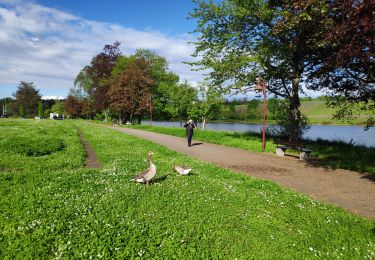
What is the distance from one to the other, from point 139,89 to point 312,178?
182 ft

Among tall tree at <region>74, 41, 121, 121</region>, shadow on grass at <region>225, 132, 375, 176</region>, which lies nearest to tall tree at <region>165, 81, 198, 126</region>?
tall tree at <region>74, 41, 121, 121</region>

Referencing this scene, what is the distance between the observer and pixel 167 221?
689 centimetres

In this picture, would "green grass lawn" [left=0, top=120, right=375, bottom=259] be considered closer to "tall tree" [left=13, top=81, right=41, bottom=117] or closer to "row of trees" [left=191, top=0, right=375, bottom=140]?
"row of trees" [left=191, top=0, right=375, bottom=140]

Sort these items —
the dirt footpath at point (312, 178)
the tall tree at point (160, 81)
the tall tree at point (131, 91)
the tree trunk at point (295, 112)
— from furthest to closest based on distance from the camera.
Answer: the tall tree at point (160, 81)
the tall tree at point (131, 91)
the tree trunk at point (295, 112)
the dirt footpath at point (312, 178)

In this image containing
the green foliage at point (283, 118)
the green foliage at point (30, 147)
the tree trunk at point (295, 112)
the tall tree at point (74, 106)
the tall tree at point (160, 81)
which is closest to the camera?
the green foliage at point (30, 147)

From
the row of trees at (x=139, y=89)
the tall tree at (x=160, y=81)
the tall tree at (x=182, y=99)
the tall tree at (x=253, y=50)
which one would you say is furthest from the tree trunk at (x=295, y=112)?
the tall tree at (x=160, y=81)

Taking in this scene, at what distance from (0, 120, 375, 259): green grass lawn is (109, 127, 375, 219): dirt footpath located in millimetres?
1176

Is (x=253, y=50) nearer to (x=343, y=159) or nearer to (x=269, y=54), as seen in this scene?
(x=269, y=54)

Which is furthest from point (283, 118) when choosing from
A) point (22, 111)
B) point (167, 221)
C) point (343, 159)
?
point (22, 111)

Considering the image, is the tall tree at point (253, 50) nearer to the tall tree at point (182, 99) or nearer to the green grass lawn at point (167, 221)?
the green grass lawn at point (167, 221)

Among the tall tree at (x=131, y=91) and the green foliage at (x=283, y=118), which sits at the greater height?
the tall tree at (x=131, y=91)

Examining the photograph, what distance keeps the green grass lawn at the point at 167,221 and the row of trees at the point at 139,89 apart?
130 ft

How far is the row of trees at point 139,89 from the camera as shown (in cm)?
6288

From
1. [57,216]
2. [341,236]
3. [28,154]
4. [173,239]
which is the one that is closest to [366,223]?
[341,236]
